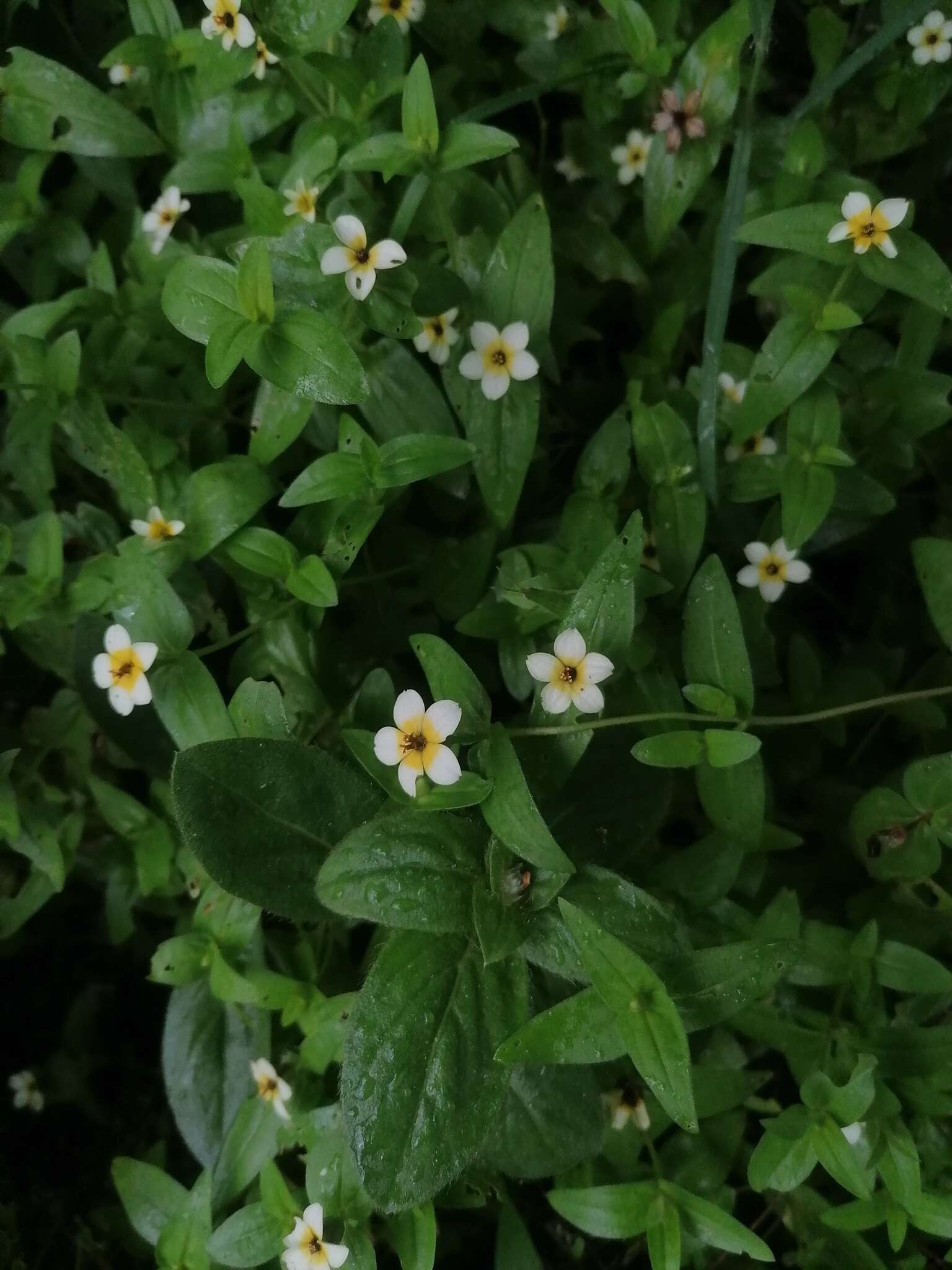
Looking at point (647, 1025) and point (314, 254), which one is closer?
point (647, 1025)

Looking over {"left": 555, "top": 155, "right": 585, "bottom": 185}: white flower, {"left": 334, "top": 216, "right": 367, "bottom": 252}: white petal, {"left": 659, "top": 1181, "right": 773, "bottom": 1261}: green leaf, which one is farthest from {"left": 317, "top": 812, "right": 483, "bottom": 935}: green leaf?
{"left": 555, "top": 155, "right": 585, "bottom": 185}: white flower

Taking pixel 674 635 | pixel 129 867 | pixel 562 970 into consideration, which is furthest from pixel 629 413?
pixel 129 867

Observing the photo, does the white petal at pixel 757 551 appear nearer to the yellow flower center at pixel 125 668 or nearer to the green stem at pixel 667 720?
the green stem at pixel 667 720

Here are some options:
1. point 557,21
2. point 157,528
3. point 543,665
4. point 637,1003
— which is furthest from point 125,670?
point 557,21

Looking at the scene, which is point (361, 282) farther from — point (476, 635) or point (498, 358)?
point (476, 635)

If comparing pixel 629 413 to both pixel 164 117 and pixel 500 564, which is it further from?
pixel 164 117

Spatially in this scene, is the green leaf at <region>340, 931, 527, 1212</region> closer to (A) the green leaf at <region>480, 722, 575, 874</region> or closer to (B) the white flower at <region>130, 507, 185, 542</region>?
(A) the green leaf at <region>480, 722, 575, 874</region>
